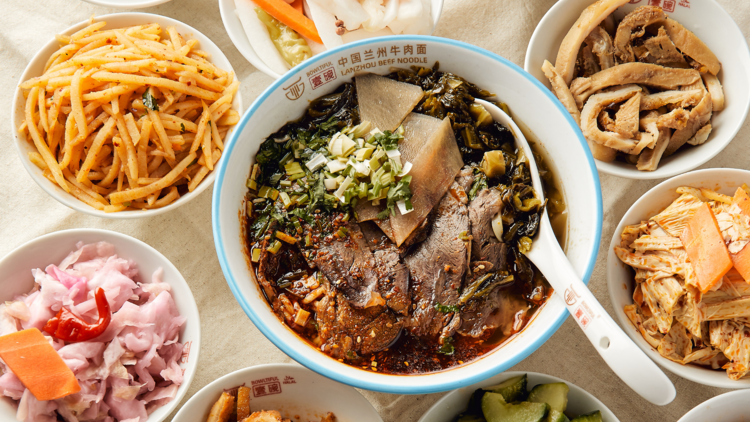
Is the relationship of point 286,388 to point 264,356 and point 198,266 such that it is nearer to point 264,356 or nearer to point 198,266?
point 264,356

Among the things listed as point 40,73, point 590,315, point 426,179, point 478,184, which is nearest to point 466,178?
point 478,184

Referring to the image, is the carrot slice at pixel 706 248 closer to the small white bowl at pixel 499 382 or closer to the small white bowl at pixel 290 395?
the small white bowl at pixel 499 382

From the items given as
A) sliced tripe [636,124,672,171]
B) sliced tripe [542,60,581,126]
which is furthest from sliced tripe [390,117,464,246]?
sliced tripe [636,124,672,171]

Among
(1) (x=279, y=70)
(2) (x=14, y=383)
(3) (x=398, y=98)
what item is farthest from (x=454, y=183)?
(2) (x=14, y=383)

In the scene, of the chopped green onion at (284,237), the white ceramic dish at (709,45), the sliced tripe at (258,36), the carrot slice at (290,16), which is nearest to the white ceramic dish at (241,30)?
the sliced tripe at (258,36)

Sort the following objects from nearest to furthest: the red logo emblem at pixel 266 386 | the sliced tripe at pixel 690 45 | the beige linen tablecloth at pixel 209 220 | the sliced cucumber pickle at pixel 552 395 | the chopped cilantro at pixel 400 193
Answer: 1. the chopped cilantro at pixel 400 193
2. the sliced cucumber pickle at pixel 552 395
3. the red logo emblem at pixel 266 386
4. the sliced tripe at pixel 690 45
5. the beige linen tablecloth at pixel 209 220

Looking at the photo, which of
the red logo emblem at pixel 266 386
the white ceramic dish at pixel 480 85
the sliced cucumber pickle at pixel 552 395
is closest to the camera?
the white ceramic dish at pixel 480 85
